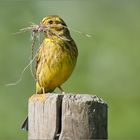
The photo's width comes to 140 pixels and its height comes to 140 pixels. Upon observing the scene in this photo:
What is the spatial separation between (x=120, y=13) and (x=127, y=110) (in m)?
3.72

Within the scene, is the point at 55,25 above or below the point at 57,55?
above

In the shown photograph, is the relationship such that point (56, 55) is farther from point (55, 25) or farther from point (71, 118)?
point (71, 118)

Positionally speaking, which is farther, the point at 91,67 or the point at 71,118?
the point at 91,67

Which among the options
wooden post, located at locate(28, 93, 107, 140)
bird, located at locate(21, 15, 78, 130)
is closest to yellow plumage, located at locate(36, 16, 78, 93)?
bird, located at locate(21, 15, 78, 130)

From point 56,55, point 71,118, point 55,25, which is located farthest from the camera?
point 56,55

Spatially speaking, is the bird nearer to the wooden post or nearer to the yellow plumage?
the yellow plumage

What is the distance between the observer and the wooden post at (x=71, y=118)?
6332mm

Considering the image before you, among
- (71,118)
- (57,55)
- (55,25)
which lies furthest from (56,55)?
(71,118)

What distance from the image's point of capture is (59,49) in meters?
8.91

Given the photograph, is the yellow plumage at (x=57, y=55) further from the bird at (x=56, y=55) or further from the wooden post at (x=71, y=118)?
the wooden post at (x=71, y=118)

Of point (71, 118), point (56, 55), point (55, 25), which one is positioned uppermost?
point (55, 25)

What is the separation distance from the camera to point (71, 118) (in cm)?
634

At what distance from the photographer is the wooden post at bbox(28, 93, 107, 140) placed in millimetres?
6332

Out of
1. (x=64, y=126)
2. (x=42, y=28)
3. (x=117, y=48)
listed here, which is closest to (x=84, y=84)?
(x=117, y=48)
